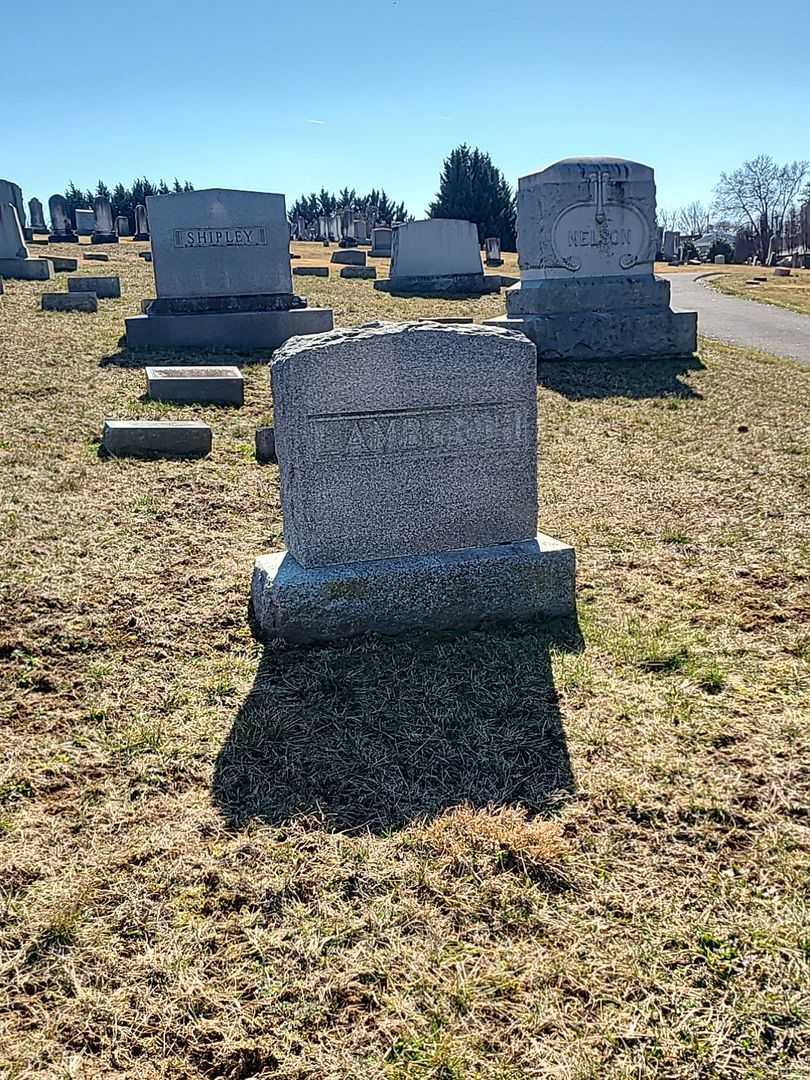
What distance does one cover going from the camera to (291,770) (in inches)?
109

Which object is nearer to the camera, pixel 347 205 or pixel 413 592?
pixel 413 592

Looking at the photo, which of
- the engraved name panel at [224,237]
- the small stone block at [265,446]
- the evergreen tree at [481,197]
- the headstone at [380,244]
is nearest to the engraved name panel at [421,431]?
the small stone block at [265,446]

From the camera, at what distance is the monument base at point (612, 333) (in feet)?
33.4

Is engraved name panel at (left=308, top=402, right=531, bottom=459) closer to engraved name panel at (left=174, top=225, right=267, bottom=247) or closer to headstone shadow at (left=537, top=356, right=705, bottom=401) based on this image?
headstone shadow at (left=537, top=356, right=705, bottom=401)

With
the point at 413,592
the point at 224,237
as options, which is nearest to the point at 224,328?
the point at 224,237

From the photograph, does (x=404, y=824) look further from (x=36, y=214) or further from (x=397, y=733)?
(x=36, y=214)

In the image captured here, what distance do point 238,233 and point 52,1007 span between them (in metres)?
10.1

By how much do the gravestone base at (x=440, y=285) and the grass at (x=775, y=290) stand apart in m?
6.72

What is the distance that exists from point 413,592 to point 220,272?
27.0 ft

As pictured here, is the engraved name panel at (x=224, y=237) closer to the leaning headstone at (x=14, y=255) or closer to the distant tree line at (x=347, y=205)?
the leaning headstone at (x=14, y=255)

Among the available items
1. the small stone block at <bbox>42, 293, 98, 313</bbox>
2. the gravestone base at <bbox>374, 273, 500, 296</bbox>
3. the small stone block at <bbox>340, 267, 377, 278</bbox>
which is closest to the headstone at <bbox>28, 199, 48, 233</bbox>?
the small stone block at <bbox>340, 267, 377, 278</bbox>

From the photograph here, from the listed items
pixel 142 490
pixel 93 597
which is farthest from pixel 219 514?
pixel 93 597

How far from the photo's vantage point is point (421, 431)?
361 cm

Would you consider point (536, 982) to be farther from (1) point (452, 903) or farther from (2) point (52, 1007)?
(2) point (52, 1007)
